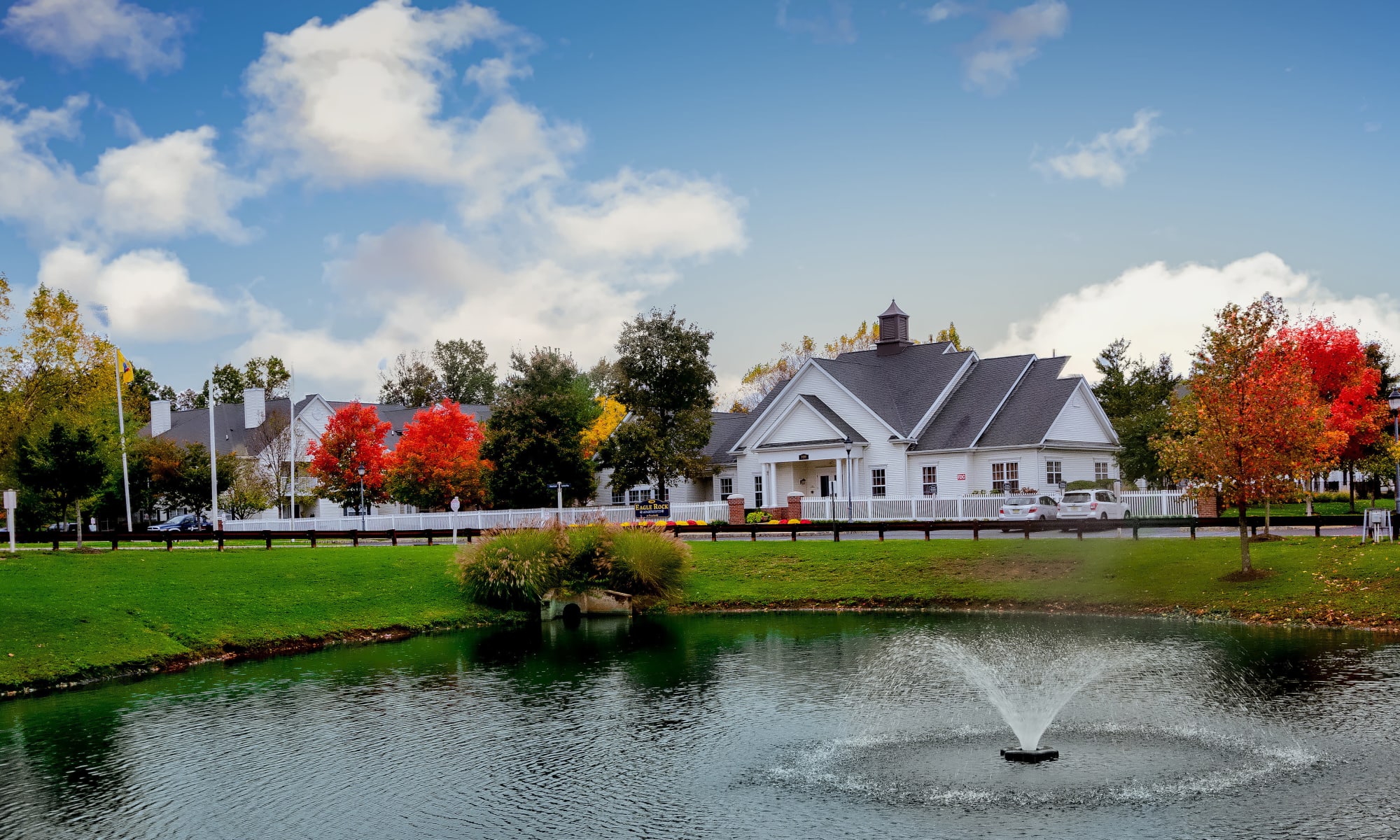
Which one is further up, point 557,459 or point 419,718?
point 557,459

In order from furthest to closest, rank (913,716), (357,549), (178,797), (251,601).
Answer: (357,549), (251,601), (913,716), (178,797)

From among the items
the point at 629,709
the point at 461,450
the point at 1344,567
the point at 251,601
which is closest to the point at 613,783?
the point at 629,709

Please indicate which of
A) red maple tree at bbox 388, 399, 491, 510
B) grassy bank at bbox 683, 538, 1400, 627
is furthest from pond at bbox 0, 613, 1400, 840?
red maple tree at bbox 388, 399, 491, 510

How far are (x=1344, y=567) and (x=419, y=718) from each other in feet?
72.3

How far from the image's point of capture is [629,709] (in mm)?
18656

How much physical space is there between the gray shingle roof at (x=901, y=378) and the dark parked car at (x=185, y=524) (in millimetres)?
35048

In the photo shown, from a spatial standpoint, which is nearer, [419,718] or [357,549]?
[419,718]

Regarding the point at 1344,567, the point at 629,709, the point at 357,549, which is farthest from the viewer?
the point at 357,549

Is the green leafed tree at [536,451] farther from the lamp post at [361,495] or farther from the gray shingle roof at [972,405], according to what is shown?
the gray shingle roof at [972,405]

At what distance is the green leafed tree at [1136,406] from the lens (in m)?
51.2

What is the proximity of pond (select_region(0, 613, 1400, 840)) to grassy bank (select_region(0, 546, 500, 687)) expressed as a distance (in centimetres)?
181

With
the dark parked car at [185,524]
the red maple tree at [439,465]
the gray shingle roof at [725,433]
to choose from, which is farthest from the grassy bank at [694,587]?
the dark parked car at [185,524]

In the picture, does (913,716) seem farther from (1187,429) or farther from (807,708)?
(1187,429)

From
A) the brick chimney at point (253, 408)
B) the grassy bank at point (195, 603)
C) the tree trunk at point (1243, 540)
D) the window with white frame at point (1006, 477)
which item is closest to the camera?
the grassy bank at point (195, 603)
